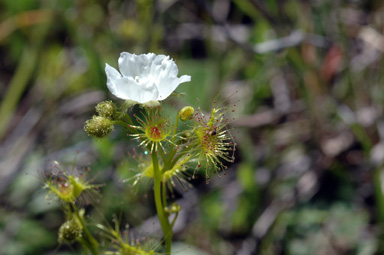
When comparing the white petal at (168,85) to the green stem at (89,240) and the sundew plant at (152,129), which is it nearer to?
the sundew plant at (152,129)

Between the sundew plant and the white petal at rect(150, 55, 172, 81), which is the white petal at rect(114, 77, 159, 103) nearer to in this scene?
the sundew plant

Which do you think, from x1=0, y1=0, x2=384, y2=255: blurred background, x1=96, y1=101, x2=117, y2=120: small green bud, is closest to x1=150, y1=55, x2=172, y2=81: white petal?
x1=96, y1=101, x2=117, y2=120: small green bud

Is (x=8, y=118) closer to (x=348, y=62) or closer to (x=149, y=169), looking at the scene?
(x=149, y=169)

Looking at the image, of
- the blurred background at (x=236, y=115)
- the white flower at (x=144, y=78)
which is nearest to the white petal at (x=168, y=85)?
the white flower at (x=144, y=78)

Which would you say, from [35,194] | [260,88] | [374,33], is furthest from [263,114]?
[35,194]

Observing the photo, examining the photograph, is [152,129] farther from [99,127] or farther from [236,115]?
[236,115]

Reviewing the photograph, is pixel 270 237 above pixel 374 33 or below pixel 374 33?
below

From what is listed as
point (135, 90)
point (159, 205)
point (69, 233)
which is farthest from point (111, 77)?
point (69, 233)
